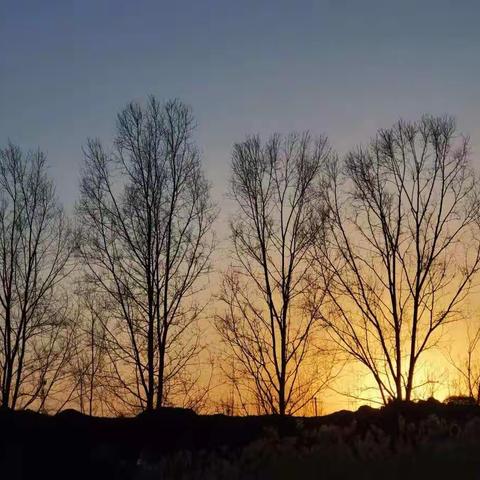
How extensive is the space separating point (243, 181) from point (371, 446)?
17.7 m

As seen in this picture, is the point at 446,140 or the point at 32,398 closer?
the point at 446,140

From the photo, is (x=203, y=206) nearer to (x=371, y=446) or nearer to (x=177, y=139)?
(x=177, y=139)

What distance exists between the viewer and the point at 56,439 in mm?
11344

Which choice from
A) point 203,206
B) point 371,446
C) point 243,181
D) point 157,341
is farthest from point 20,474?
point 243,181

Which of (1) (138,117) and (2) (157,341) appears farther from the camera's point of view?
(1) (138,117)

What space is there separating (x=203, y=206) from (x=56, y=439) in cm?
1316

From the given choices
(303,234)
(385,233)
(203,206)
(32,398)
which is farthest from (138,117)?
(32,398)

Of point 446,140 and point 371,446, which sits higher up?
point 446,140

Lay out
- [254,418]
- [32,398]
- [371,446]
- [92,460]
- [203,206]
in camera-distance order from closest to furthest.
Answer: [371,446] < [92,460] < [254,418] < [203,206] < [32,398]

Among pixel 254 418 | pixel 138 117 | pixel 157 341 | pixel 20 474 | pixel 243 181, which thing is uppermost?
pixel 138 117

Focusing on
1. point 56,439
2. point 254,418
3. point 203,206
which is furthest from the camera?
point 203,206

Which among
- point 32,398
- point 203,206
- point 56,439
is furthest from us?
point 32,398

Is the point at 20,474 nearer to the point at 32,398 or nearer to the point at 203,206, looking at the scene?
the point at 203,206

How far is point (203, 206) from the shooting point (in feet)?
78.0
